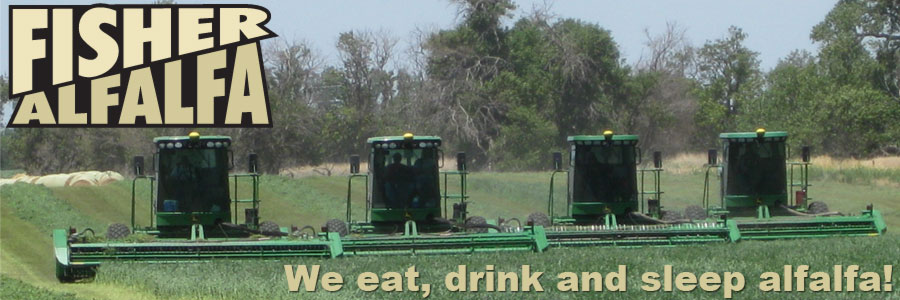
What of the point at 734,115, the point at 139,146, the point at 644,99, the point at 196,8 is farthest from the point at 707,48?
the point at 196,8

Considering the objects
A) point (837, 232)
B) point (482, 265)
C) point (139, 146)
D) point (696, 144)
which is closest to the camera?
point (482, 265)

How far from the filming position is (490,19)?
6450cm

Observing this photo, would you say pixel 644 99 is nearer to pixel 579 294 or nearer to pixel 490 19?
pixel 490 19

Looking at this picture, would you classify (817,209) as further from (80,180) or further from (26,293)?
(80,180)

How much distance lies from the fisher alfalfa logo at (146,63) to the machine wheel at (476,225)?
7.05 metres

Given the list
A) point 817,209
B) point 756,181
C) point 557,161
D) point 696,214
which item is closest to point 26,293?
point 557,161

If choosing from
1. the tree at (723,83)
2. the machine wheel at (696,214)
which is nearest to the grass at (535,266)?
the machine wheel at (696,214)

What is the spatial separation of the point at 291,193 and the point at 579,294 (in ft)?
95.8

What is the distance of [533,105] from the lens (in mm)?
62188

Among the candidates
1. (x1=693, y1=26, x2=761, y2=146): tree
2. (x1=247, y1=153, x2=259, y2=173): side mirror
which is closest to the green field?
(x1=247, y1=153, x2=259, y2=173): side mirror

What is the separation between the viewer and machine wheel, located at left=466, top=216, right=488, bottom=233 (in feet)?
69.2

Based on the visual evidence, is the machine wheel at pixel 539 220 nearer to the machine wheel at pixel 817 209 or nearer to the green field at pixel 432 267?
the green field at pixel 432 267

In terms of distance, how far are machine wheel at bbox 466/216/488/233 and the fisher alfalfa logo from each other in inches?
277

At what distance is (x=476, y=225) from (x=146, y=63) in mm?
Result: 15342
